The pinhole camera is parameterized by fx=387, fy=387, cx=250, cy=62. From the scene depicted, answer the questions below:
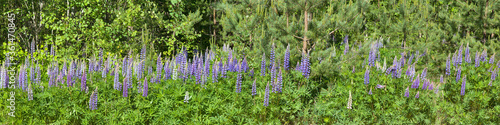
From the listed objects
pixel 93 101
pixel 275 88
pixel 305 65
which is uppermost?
pixel 305 65

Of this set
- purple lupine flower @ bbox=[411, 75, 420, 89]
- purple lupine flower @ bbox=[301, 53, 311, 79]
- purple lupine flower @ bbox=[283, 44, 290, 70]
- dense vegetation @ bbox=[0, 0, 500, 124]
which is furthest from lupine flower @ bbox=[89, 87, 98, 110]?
purple lupine flower @ bbox=[411, 75, 420, 89]

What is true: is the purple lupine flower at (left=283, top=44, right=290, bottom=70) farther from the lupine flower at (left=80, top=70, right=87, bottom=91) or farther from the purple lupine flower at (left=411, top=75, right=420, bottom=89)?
the lupine flower at (left=80, top=70, right=87, bottom=91)

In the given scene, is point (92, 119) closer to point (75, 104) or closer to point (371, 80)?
point (75, 104)

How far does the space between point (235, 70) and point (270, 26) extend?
91 centimetres

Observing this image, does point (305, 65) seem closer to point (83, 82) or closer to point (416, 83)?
point (416, 83)

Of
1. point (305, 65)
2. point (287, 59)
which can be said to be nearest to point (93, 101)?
point (287, 59)

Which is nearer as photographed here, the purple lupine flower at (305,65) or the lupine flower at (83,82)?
the lupine flower at (83,82)

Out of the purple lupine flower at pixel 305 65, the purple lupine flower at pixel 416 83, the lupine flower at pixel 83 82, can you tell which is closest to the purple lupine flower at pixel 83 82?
the lupine flower at pixel 83 82

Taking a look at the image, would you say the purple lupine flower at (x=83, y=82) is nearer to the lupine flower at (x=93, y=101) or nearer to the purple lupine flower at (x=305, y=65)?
the lupine flower at (x=93, y=101)

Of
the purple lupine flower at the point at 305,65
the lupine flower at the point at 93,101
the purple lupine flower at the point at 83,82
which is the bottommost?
the lupine flower at the point at 93,101

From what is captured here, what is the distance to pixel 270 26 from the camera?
629 cm

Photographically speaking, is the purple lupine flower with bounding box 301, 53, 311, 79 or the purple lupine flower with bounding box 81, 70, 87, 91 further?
the purple lupine flower with bounding box 301, 53, 311, 79

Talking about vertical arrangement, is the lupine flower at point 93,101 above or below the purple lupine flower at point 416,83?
below

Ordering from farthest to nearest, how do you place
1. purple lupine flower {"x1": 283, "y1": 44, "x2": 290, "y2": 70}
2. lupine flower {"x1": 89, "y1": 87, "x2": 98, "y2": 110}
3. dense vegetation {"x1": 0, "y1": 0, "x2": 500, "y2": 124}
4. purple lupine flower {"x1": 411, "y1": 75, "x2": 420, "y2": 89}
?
purple lupine flower {"x1": 283, "y1": 44, "x2": 290, "y2": 70}, purple lupine flower {"x1": 411, "y1": 75, "x2": 420, "y2": 89}, dense vegetation {"x1": 0, "y1": 0, "x2": 500, "y2": 124}, lupine flower {"x1": 89, "y1": 87, "x2": 98, "y2": 110}
